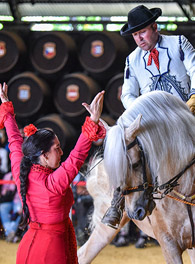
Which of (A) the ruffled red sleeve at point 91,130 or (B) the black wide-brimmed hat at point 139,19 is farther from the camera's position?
(B) the black wide-brimmed hat at point 139,19

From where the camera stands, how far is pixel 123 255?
5828 mm

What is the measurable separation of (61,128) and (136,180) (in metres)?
4.54

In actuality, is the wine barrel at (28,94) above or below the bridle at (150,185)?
above

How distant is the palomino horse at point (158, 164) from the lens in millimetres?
2379

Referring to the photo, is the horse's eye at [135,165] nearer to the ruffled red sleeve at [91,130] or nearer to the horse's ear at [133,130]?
the horse's ear at [133,130]

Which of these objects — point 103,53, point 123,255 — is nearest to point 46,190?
point 123,255

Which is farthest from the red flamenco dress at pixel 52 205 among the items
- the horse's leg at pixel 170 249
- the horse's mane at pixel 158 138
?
the horse's leg at pixel 170 249

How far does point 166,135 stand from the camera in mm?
2490

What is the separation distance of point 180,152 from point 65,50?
482cm

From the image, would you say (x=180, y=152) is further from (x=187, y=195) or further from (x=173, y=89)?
(x=173, y=89)

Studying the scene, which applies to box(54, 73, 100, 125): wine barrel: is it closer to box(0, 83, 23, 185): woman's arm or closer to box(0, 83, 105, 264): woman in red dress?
box(0, 83, 23, 185): woman's arm

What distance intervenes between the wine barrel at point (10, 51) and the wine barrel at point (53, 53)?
20 centimetres

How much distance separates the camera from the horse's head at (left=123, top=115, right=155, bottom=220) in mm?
2371

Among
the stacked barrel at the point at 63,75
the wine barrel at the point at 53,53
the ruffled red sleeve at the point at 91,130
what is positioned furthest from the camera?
the wine barrel at the point at 53,53
